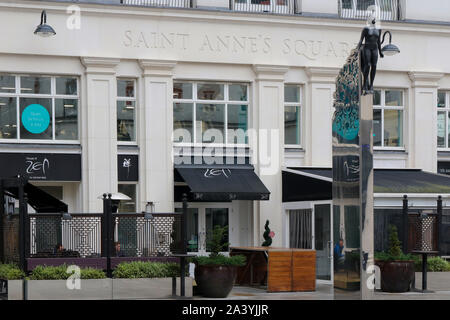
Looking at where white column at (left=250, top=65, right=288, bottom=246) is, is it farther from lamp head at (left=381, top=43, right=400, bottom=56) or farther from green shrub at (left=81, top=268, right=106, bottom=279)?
green shrub at (left=81, top=268, right=106, bottom=279)

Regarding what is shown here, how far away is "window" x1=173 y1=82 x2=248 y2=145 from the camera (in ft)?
104

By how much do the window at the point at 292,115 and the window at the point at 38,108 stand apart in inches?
290

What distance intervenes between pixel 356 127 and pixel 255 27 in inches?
620

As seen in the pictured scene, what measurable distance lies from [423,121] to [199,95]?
8357mm

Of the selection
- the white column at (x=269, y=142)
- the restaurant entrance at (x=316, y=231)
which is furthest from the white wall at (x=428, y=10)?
the restaurant entrance at (x=316, y=231)

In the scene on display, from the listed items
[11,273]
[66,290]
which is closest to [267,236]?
[66,290]

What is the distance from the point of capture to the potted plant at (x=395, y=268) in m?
24.4

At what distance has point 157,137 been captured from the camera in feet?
101

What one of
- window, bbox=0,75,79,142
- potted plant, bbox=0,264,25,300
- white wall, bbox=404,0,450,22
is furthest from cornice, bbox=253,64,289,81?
potted plant, bbox=0,264,25,300

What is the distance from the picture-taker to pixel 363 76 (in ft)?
54.4

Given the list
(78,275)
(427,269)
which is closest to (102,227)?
(78,275)

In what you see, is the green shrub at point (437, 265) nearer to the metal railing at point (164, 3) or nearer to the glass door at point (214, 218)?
the glass door at point (214, 218)

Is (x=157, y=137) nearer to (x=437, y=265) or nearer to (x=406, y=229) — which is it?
(x=406, y=229)
